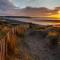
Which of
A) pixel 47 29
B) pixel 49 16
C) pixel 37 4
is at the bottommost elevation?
pixel 47 29

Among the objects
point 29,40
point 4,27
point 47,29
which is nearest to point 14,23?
point 4,27

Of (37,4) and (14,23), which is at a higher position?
(37,4)

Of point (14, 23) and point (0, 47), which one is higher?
point (14, 23)

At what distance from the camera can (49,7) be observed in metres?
1.71

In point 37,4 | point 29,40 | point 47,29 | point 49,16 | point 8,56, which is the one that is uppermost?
point 37,4

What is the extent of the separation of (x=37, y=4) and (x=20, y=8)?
0.17 m

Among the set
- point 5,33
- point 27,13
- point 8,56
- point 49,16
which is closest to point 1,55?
point 8,56

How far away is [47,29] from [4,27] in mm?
414

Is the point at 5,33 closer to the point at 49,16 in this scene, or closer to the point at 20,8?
the point at 20,8

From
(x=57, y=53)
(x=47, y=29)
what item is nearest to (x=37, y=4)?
(x=47, y=29)

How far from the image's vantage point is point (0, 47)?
166cm

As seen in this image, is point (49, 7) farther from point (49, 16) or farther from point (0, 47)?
point (0, 47)

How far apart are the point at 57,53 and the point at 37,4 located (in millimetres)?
508

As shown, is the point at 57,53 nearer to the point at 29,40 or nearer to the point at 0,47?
the point at 29,40
